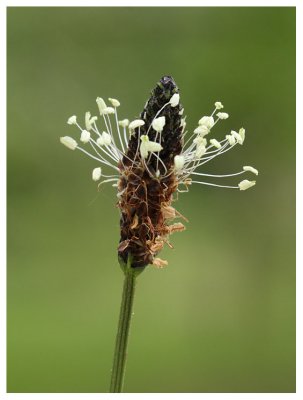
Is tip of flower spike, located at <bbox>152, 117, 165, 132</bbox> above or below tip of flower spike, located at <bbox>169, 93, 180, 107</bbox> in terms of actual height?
below

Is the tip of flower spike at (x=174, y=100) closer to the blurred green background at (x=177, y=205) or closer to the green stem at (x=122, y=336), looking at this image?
the green stem at (x=122, y=336)

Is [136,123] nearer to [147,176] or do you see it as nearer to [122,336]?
[147,176]

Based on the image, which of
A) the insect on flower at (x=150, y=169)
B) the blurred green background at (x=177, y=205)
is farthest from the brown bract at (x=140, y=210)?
the blurred green background at (x=177, y=205)

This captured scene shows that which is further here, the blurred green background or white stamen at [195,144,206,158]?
the blurred green background

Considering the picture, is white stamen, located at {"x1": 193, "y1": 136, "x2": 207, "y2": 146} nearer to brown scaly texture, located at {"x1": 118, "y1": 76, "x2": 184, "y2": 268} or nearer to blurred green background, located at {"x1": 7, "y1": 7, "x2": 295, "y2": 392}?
brown scaly texture, located at {"x1": 118, "y1": 76, "x2": 184, "y2": 268}

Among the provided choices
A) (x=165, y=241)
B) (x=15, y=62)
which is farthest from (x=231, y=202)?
(x=165, y=241)

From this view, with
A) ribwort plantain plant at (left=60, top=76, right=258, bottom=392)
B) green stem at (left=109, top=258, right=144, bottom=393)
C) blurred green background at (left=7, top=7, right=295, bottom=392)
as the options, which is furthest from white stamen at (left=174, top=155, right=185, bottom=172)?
blurred green background at (left=7, top=7, right=295, bottom=392)

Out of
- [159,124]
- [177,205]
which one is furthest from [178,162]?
[177,205]

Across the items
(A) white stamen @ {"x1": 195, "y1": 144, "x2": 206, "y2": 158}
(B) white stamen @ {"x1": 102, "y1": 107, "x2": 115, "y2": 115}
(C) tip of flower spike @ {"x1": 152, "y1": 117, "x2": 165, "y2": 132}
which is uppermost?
(B) white stamen @ {"x1": 102, "y1": 107, "x2": 115, "y2": 115}

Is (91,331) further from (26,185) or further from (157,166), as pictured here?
(157,166)
